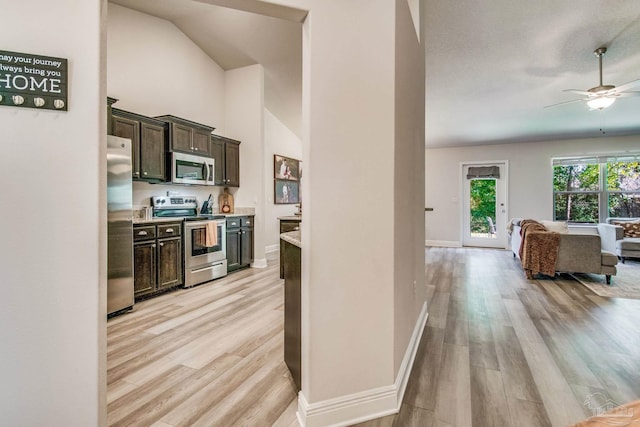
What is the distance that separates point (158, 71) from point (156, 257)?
102 inches

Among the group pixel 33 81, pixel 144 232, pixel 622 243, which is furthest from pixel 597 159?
pixel 33 81

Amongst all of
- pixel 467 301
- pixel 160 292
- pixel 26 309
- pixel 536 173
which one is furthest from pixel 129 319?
pixel 536 173

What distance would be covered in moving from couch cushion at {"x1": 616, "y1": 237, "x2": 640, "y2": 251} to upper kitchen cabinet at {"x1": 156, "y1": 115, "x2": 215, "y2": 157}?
7.35 meters

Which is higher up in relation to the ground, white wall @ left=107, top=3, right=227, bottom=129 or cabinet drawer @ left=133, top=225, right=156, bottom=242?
white wall @ left=107, top=3, right=227, bottom=129

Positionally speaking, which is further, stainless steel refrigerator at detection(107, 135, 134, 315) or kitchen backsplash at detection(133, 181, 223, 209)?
kitchen backsplash at detection(133, 181, 223, 209)

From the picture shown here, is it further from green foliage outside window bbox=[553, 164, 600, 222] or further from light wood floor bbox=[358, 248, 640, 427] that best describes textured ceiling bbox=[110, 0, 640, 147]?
light wood floor bbox=[358, 248, 640, 427]

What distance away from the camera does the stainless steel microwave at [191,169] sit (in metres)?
4.01

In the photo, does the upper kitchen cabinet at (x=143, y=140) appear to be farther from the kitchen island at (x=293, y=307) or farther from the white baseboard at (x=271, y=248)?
the white baseboard at (x=271, y=248)

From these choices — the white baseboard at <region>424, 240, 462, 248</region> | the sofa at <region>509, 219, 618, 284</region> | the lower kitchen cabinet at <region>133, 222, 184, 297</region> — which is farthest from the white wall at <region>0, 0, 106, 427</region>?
the white baseboard at <region>424, 240, 462, 248</region>

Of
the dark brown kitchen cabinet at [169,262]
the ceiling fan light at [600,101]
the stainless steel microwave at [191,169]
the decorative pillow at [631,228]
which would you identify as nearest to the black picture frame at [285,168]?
the stainless steel microwave at [191,169]

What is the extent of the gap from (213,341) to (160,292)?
1.68 metres

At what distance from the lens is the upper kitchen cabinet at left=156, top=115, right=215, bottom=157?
3.96 meters

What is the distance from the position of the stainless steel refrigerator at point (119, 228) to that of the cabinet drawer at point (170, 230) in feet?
1.72

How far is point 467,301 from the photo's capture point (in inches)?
135
